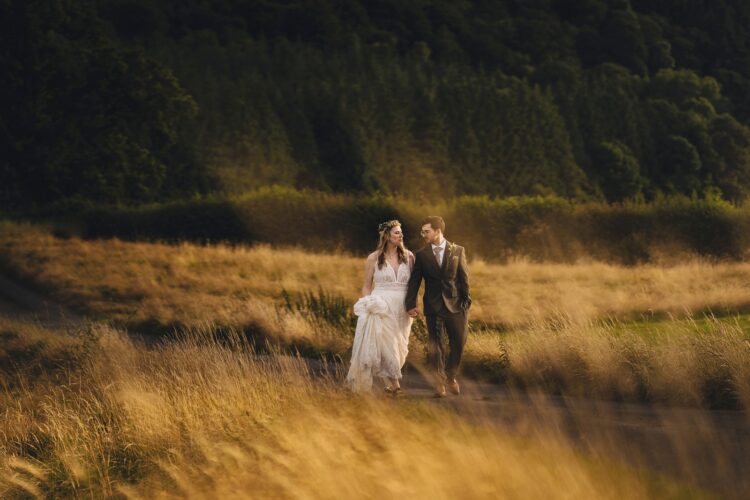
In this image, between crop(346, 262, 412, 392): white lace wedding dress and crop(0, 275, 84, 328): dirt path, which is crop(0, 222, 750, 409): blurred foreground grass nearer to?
crop(0, 275, 84, 328): dirt path

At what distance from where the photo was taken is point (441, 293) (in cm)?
1188

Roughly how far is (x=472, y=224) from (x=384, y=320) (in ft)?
108

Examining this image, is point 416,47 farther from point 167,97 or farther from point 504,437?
point 504,437

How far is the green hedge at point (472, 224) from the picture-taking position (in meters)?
41.8

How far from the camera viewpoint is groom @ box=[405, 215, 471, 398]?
1184 cm

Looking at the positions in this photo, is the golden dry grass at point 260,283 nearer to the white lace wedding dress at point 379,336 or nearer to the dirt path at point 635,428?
the dirt path at point 635,428

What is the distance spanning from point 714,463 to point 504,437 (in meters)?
1.65

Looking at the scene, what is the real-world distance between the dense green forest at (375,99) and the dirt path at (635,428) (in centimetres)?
3144

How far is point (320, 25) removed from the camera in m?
112

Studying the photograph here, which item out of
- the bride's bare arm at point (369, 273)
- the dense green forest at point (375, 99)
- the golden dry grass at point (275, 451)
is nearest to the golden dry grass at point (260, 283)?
the bride's bare arm at point (369, 273)

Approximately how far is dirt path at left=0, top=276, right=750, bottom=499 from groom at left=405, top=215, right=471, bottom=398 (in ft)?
1.40

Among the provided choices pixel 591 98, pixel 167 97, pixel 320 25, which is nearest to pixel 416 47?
pixel 320 25

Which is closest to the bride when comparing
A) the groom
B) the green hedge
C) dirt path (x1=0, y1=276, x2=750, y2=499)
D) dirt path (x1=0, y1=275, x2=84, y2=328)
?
the groom

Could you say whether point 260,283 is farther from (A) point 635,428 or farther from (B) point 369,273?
(A) point 635,428
